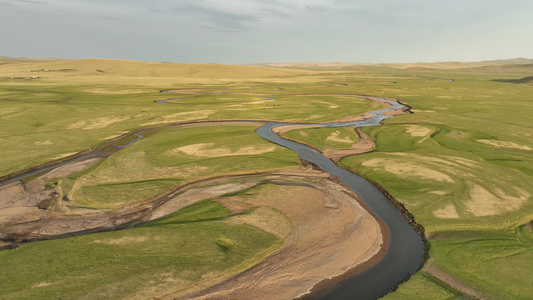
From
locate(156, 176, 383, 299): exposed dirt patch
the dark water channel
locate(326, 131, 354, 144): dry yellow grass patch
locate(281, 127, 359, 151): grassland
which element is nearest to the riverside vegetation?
locate(326, 131, 354, 144): dry yellow grass patch

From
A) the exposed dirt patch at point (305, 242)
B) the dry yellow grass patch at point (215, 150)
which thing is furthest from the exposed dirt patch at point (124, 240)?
the dry yellow grass patch at point (215, 150)

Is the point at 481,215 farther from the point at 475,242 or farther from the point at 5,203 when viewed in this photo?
the point at 5,203

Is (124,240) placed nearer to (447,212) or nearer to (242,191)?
(242,191)

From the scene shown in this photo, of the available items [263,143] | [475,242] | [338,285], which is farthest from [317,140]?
Result: [338,285]

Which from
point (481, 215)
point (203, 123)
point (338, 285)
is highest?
point (203, 123)

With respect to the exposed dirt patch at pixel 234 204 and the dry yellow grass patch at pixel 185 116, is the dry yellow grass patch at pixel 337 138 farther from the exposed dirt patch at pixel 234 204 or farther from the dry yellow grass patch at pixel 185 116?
the dry yellow grass patch at pixel 185 116

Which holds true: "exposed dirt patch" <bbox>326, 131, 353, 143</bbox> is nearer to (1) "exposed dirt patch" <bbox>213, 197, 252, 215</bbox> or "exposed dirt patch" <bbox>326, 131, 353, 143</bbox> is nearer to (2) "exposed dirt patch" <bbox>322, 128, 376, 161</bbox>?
(2) "exposed dirt patch" <bbox>322, 128, 376, 161</bbox>
